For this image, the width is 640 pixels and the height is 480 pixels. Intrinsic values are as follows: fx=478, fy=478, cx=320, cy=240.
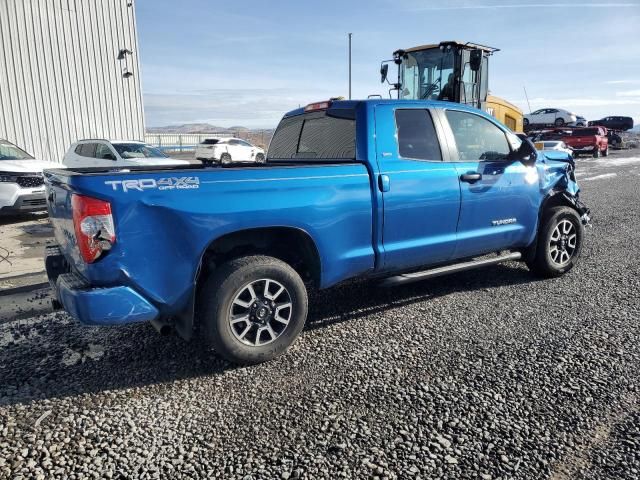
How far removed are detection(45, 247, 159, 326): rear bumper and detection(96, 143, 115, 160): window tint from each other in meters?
10.4

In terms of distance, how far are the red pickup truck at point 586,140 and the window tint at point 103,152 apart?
84.3 feet

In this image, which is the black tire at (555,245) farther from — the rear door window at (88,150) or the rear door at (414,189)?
the rear door window at (88,150)

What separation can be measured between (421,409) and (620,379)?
4.70ft

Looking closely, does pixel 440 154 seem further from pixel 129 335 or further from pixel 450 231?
pixel 129 335

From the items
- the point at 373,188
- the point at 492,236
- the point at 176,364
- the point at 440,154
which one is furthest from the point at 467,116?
the point at 176,364

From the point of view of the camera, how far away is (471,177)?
4.43 meters

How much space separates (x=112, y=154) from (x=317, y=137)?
380 inches

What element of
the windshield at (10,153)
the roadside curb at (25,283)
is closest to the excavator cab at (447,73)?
the windshield at (10,153)

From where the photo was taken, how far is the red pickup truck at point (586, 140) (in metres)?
28.1

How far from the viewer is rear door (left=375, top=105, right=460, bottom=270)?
3.95 meters

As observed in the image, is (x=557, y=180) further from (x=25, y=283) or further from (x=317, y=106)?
(x=25, y=283)

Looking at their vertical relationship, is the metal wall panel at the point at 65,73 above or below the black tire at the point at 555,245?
above

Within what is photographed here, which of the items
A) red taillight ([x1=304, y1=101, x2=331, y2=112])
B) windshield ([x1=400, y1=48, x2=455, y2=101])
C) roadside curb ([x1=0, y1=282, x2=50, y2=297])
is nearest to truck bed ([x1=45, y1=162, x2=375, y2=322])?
red taillight ([x1=304, y1=101, x2=331, y2=112])

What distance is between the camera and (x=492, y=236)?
15.5 ft
